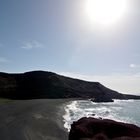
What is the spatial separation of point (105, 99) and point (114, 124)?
137 m

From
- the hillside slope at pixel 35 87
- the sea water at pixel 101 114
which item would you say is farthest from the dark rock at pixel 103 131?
the hillside slope at pixel 35 87

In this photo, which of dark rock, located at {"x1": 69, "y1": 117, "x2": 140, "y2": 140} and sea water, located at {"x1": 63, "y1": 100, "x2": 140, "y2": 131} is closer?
dark rock, located at {"x1": 69, "y1": 117, "x2": 140, "y2": 140}

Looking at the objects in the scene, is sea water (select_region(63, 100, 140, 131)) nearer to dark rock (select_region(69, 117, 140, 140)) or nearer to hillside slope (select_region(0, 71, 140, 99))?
dark rock (select_region(69, 117, 140, 140))

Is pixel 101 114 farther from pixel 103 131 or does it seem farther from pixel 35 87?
pixel 35 87

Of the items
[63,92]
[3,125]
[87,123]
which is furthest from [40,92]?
[87,123]

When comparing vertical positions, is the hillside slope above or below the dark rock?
above

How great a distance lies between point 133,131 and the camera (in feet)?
66.9

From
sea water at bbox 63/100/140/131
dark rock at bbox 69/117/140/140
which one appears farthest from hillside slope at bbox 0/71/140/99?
dark rock at bbox 69/117/140/140

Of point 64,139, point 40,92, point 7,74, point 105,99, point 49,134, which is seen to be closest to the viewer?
point 64,139

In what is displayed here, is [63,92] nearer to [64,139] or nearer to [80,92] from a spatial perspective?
[80,92]

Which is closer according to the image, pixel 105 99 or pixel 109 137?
pixel 109 137

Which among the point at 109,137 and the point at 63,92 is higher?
the point at 63,92

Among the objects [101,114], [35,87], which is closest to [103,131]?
[101,114]

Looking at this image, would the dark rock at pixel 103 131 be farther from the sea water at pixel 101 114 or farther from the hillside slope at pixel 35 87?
the hillside slope at pixel 35 87
